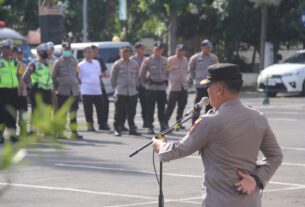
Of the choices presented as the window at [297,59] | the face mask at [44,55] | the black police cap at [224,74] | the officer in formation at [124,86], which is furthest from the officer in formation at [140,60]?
the black police cap at [224,74]

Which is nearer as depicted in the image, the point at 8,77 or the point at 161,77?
the point at 8,77

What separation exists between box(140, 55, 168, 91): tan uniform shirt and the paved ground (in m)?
2.51

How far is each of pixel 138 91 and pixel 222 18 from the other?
58.4ft

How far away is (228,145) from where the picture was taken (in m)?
5.18

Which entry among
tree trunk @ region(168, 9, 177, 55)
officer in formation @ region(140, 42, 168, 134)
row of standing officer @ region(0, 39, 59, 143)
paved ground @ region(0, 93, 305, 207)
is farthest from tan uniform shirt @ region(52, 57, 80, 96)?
tree trunk @ region(168, 9, 177, 55)

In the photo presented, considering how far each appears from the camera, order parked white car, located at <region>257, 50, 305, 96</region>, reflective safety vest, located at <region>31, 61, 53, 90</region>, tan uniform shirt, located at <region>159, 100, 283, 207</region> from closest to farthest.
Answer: tan uniform shirt, located at <region>159, 100, 283, 207</region> < reflective safety vest, located at <region>31, 61, 53, 90</region> < parked white car, located at <region>257, 50, 305, 96</region>

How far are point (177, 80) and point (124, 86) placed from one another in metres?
1.44

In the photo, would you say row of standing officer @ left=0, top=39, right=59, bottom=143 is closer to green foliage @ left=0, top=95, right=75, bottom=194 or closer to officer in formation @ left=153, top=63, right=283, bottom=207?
officer in formation @ left=153, top=63, right=283, bottom=207

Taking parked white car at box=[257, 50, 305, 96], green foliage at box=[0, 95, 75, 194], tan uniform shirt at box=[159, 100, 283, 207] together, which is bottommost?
parked white car at box=[257, 50, 305, 96]

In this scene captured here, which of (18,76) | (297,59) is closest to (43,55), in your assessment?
(18,76)

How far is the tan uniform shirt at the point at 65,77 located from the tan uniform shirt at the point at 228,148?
42.1 ft

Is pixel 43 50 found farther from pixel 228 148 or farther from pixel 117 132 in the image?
pixel 228 148

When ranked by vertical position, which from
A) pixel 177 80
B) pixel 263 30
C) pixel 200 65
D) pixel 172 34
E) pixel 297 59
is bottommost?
pixel 297 59

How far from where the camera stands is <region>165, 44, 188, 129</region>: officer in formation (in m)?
19.5
